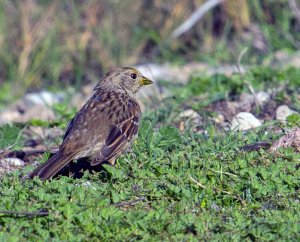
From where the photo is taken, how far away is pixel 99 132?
743 centimetres

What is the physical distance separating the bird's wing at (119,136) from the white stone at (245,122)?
99 centimetres

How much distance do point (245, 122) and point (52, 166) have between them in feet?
7.11

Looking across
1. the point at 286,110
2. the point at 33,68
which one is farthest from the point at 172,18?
the point at 286,110

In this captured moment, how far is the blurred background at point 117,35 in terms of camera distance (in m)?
12.8

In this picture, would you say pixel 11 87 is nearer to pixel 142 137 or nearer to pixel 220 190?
pixel 142 137

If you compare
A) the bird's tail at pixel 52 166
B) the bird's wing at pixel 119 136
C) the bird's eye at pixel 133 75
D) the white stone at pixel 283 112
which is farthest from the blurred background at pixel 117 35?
the bird's tail at pixel 52 166

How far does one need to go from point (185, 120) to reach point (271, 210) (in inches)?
120

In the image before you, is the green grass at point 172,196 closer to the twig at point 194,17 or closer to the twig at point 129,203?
the twig at point 129,203

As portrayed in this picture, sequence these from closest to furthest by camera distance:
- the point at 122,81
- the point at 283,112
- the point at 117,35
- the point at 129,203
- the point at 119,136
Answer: the point at 129,203, the point at 119,136, the point at 283,112, the point at 122,81, the point at 117,35

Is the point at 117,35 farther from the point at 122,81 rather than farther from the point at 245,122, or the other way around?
the point at 245,122

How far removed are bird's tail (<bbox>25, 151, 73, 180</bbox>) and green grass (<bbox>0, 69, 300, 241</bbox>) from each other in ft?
0.58

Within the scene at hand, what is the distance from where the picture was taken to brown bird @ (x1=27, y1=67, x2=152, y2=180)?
7.04 meters

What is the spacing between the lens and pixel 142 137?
25.1 feet

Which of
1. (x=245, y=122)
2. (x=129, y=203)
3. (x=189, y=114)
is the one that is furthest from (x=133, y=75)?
(x=129, y=203)
